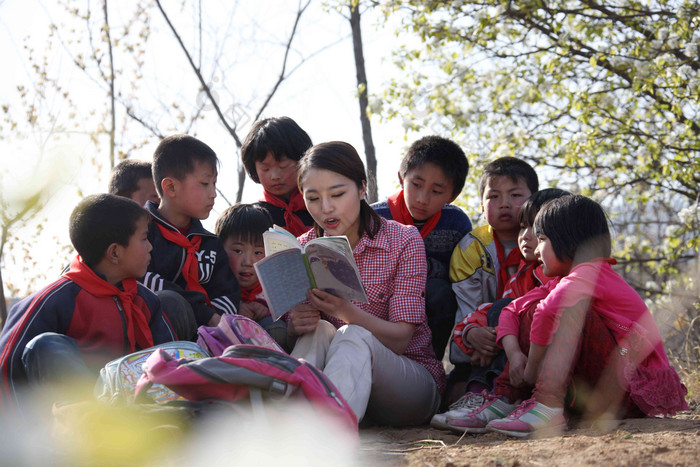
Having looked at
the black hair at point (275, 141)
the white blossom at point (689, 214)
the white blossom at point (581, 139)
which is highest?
the white blossom at point (581, 139)

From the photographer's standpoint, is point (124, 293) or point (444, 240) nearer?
point (124, 293)

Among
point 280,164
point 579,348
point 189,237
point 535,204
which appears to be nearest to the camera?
point 579,348

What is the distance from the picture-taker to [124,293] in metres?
2.79

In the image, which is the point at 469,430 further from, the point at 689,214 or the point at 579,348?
the point at 689,214

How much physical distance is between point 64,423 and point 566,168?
5.70 metres

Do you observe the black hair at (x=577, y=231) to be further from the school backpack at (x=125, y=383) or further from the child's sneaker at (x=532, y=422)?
the school backpack at (x=125, y=383)

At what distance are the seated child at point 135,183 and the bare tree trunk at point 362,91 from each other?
2.73 metres

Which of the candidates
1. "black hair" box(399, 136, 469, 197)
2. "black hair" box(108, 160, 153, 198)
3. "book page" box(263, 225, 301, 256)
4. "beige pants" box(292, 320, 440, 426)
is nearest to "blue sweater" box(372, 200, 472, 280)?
"black hair" box(399, 136, 469, 197)

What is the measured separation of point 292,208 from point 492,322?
1376 millimetres

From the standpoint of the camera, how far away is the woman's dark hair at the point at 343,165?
310cm

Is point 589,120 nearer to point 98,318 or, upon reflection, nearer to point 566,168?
point 566,168

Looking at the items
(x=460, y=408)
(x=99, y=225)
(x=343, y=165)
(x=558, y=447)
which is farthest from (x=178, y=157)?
(x=558, y=447)

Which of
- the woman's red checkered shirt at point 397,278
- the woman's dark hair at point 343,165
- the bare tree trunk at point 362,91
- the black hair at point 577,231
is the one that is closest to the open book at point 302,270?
the woman's red checkered shirt at point 397,278

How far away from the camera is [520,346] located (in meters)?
2.87
